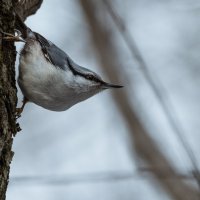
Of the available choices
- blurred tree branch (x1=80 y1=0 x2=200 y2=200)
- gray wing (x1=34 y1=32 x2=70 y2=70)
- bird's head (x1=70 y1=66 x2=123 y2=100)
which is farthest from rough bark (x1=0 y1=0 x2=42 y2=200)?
blurred tree branch (x1=80 y1=0 x2=200 y2=200)

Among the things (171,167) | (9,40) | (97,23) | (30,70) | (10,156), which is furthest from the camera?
(97,23)

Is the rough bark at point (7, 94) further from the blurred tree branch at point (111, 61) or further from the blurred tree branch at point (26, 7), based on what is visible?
the blurred tree branch at point (111, 61)

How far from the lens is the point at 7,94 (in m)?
3.04

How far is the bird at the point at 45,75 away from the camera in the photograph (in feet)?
12.1

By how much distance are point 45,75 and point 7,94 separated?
69cm

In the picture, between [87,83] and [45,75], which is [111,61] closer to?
[87,83]

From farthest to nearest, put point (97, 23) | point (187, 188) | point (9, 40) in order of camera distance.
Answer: point (97, 23) < point (187, 188) < point (9, 40)

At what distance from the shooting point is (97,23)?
7582 millimetres

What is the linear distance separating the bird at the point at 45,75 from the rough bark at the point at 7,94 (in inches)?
8.2

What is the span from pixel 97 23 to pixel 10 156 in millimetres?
4881

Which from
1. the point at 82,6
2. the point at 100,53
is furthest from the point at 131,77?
the point at 82,6

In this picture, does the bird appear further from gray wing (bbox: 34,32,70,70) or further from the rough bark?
the rough bark

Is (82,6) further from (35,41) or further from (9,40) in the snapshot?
(9,40)

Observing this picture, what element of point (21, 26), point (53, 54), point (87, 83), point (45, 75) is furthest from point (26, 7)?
point (87, 83)
